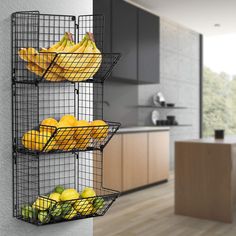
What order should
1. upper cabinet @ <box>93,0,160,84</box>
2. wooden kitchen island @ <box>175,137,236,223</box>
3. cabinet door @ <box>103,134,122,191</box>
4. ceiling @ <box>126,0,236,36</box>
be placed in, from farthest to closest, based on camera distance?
ceiling @ <box>126,0,236,36</box>
upper cabinet @ <box>93,0,160,84</box>
cabinet door @ <box>103,134,122,191</box>
wooden kitchen island @ <box>175,137,236,223</box>

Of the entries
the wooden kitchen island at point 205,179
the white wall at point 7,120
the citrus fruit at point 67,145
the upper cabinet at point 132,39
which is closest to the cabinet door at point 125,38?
the upper cabinet at point 132,39

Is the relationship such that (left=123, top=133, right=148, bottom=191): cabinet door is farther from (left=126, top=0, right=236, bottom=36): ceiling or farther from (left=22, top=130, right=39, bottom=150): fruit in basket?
(left=22, top=130, right=39, bottom=150): fruit in basket

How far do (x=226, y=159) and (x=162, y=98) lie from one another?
3251 mm

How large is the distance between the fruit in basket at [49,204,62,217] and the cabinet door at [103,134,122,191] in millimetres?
3262

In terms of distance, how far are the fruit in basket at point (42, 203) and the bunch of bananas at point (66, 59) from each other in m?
0.43

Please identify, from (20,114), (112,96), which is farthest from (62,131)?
(112,96)

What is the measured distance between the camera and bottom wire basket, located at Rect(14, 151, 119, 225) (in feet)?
4.80

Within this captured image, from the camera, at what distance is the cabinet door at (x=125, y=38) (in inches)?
203

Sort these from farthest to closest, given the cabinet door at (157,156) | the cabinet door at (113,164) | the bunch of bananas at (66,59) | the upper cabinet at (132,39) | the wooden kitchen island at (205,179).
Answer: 1. the cabinet door at (157,156)
2. the upper cabinet at (132,39)
3. the cabinet door at (113,164)
4. the wooden kitchen island at (205,179)
5. the bunch of bananas at (66,59)

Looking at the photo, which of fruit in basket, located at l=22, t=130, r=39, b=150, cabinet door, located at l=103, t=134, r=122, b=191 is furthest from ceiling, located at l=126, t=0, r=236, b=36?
fruit in basket, located at l=22, t=130, r=39, b=150

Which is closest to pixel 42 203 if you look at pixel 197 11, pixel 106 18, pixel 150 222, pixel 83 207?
pixel 83 207

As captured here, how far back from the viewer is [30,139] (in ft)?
4.79

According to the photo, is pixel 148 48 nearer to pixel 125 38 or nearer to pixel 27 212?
pixel 125 38

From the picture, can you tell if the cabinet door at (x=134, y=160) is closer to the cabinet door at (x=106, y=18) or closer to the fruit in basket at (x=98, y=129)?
the cabinet door at (x=106, y=18)
